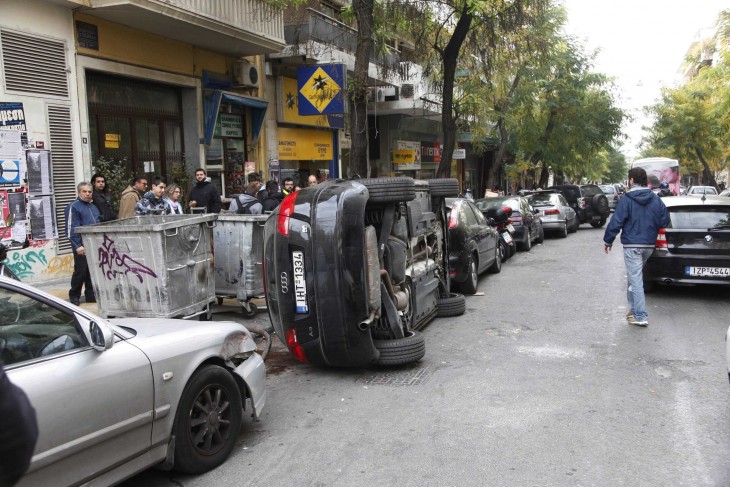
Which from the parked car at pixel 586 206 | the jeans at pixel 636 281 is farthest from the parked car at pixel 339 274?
the parked car at pixel 586 206

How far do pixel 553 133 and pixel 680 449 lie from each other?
2681 cm

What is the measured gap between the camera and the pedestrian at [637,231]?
25.5ft

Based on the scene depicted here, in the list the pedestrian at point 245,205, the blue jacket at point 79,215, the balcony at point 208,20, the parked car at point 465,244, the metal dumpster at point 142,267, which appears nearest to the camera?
the metal dumpster at point 142,267

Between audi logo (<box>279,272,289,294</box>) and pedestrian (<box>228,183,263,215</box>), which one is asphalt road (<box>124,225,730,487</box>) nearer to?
audi logo (<box>279,272,289,294</box>)

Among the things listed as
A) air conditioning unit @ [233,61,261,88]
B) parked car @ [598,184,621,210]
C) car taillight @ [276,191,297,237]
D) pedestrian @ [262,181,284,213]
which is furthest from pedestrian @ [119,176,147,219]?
parked car @ [598,184,621,210]

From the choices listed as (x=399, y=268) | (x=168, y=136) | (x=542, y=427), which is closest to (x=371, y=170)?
(x=168, y=136)

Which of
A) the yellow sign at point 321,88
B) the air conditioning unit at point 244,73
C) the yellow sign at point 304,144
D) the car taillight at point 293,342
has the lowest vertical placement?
the car taillight at point 293,342

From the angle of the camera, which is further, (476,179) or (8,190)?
(476,179)

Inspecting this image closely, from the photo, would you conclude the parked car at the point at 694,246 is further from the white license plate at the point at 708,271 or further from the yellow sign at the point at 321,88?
the yellow sign at the point at 321,88

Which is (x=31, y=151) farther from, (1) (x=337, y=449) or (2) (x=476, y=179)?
(2) (x=476, y=179)

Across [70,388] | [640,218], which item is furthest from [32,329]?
[640,218]

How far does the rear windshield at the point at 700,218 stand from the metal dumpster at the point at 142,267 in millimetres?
6817

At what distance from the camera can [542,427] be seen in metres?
4.67

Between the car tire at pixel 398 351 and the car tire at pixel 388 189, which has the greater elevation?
the car tire at pixel 388 189
